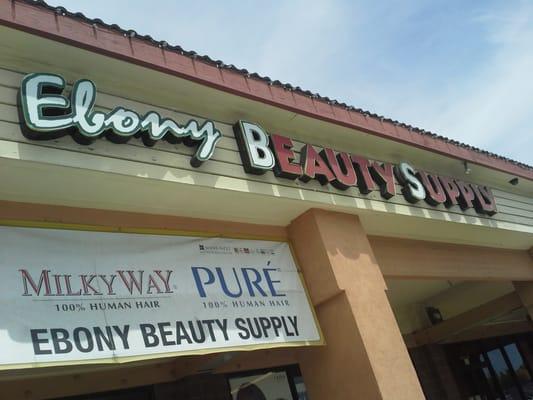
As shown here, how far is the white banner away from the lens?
365cm

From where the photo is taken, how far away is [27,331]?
11.6 ft

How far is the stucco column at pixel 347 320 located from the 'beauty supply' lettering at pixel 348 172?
0.50 meters

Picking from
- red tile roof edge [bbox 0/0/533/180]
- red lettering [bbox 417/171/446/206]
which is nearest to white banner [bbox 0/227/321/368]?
red tile roof edge [bbox 0/0/533/180]

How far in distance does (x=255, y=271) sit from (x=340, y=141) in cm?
211

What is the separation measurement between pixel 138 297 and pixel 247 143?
1910 mm

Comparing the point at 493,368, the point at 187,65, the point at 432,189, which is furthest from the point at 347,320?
the point at 493,368

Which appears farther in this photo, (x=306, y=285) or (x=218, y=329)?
(x=306, y=285)

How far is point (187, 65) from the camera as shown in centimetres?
469

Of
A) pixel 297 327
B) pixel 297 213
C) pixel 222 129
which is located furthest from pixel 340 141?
pixel 297 327

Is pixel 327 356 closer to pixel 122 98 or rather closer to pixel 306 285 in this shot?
pixel 306 285

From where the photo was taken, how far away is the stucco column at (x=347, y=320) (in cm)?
504

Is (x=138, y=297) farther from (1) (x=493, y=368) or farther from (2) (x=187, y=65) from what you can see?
(1) (x=493, y=368)

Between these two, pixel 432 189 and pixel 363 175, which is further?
pixel 432 189

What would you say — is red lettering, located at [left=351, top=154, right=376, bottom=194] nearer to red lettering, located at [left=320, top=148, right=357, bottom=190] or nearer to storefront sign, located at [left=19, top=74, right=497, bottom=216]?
storefront sign, located at [left=19, top=74, right=497, bottom=216]
